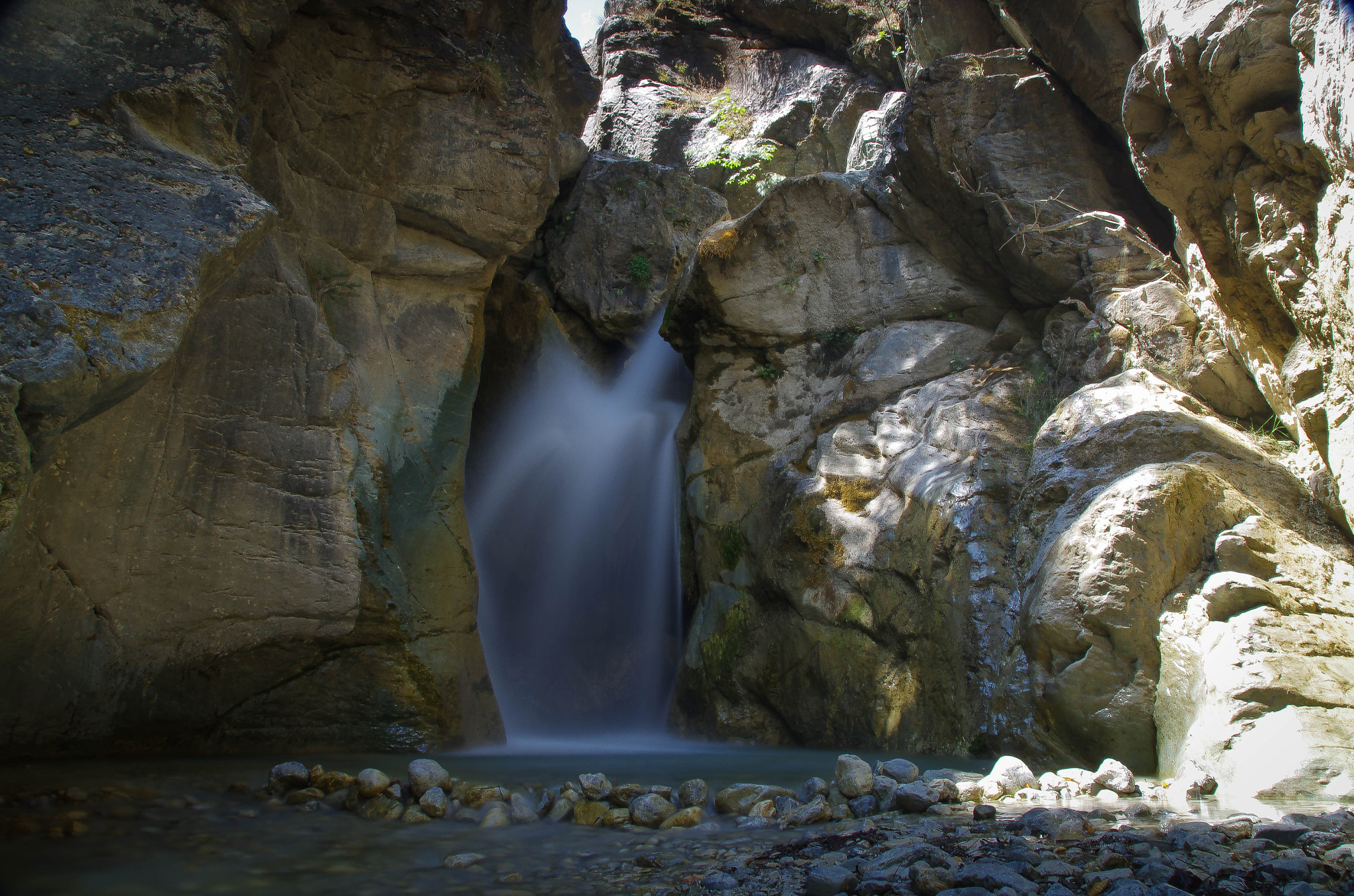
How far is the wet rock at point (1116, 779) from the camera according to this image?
12.8ft

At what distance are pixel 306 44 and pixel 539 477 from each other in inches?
207

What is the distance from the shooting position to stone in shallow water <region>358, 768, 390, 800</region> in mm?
4156

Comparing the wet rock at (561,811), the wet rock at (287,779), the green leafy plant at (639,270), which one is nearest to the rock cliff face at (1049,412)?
the green leafy plant at (639,270)

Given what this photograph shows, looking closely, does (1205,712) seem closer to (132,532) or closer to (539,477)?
(132,532)

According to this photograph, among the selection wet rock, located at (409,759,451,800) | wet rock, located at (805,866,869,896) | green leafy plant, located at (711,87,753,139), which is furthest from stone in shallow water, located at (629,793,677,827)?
green leafy plant, located at (711,87,753,139)

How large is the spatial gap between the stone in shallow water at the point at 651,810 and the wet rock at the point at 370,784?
52.0 inches

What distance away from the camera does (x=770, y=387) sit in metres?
9.30

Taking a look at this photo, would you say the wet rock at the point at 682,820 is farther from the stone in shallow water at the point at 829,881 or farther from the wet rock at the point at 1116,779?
the wet rock at the point at 1116,779

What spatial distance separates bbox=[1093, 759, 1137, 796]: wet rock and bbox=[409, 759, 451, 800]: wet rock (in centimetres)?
333

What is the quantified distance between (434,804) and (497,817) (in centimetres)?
36

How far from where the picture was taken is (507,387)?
11.0 m

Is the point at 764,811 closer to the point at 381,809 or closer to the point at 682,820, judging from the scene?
the point at 682,820

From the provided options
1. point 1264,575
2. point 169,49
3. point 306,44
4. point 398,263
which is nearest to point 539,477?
point 398,263

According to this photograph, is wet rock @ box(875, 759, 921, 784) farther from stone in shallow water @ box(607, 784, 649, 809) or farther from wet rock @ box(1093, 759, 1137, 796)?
stone in shallow water @ box(607, 784, 649, 809)
